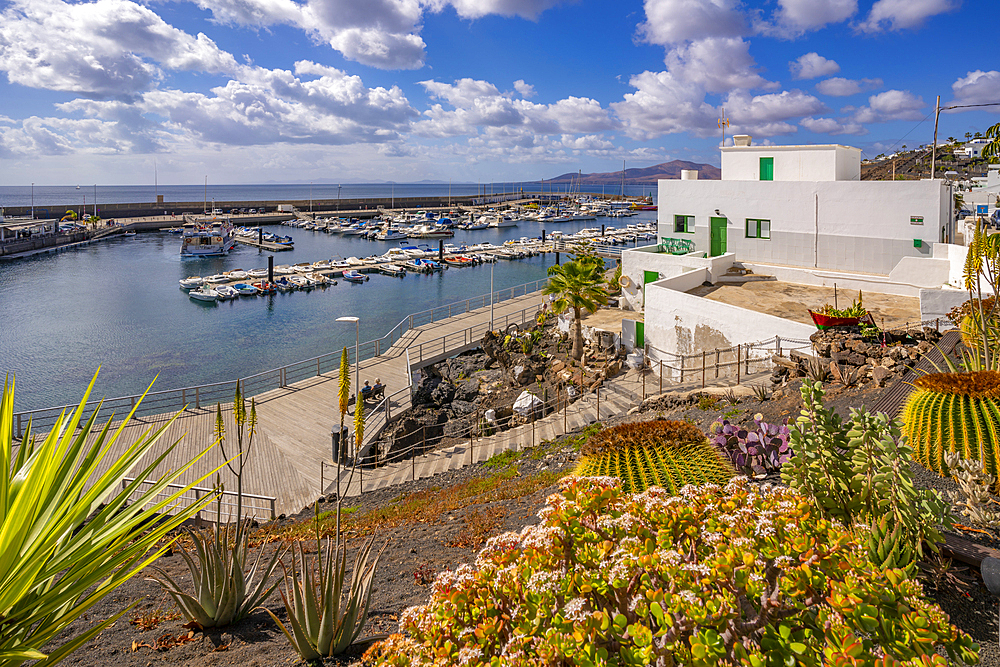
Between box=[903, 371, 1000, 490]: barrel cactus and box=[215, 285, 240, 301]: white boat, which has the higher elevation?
box=[903, 371, 1000, 490]: barrel cactus

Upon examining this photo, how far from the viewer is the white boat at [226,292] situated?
52.1m

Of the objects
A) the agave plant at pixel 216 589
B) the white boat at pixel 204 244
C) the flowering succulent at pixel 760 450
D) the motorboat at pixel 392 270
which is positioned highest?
the white boat at pixel 204 244

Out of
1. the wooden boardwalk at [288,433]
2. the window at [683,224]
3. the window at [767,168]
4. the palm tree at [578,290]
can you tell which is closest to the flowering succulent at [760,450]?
the wooden boardwalk at [288,433]

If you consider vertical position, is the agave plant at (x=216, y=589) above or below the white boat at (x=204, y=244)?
below

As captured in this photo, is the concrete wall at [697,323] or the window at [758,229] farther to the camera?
the window at [758,229]

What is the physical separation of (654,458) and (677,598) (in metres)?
3.39

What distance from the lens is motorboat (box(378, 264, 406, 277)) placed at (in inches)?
2628

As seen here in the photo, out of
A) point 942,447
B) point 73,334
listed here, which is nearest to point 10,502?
point 942,447

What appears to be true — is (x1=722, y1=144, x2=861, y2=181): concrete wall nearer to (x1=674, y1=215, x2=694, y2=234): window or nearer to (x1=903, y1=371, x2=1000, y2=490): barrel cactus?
(x1=674, y1=215, x2=694, y2=234): window

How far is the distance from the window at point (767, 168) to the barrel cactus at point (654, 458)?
23.0 meters

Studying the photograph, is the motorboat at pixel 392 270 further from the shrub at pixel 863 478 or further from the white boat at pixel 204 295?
the shrub at pixel 863 478

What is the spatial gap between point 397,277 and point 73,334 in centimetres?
3169

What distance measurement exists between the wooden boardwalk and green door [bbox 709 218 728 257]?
1371cm

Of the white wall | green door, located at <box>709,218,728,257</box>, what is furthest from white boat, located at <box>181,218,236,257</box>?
the white wall
